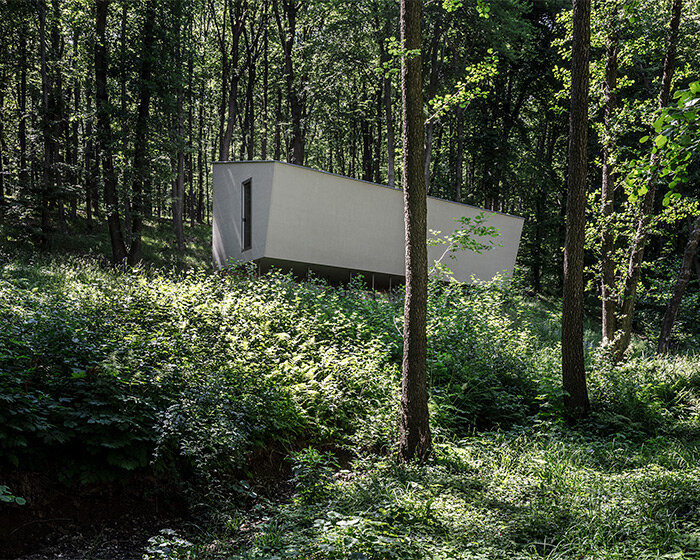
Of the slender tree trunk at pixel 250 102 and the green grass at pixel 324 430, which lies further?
the slender tree trunk at pixel 250 102

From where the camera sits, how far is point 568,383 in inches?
299

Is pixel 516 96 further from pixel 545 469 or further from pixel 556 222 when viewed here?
pixel 545 469

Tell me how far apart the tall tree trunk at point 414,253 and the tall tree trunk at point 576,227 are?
3.31 meters

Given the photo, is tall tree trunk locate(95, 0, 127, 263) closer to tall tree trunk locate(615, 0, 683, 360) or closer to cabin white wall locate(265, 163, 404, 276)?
cabin white wall locate(265, 163, 404, 276)

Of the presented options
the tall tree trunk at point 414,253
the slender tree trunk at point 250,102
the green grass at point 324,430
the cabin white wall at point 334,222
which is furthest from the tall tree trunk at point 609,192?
the slender tree trunk at point 250,102

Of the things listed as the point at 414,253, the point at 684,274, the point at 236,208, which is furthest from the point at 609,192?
the point at 236,208

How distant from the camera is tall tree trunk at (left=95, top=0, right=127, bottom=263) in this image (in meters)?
14.3

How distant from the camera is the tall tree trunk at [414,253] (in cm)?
549

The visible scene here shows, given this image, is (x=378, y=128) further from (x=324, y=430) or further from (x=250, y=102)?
(x=324, y=430)

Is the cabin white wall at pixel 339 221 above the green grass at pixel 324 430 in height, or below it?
above

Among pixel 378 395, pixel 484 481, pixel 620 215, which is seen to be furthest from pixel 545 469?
pixel 620 215

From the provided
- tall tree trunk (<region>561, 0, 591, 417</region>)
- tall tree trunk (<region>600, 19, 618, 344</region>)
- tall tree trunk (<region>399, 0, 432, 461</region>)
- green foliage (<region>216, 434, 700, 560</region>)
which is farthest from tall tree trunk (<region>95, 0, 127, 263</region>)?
tall tree trunk (<region>600, 19, 618, 344</region>)

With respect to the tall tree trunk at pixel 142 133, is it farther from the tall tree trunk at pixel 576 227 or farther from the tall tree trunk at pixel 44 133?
the tall tree trunk at pixel 576 227

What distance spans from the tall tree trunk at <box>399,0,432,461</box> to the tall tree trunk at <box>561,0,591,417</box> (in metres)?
3.31
